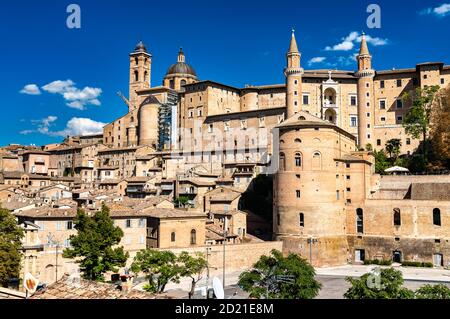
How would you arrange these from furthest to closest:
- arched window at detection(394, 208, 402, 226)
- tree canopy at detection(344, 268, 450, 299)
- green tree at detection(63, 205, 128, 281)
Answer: arched window at detection(394, 208, 402, 226), green tree at detection(63, 205, 128, 281), tree canopy at detection(344, 268, 450, 299)

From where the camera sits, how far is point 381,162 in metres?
67.2

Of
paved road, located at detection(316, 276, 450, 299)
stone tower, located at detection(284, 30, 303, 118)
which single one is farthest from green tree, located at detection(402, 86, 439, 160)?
paved road, located at detection(316, 276, 450, 299)

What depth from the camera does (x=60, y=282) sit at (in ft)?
55.6

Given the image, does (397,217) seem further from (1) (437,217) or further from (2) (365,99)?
(2) (365,99)

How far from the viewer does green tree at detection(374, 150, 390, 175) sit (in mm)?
64512

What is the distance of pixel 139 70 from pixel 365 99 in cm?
6018

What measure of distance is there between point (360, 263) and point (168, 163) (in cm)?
A: 4014

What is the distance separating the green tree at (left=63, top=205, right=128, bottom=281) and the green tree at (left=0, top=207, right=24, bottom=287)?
3682mm

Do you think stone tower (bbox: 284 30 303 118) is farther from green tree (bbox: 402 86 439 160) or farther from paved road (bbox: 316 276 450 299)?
paved road (bbox: 316 276 450 299)

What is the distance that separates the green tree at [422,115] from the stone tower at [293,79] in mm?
17515

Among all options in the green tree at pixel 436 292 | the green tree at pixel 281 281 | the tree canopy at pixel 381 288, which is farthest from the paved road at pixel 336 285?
the green tree at pixel 436 292

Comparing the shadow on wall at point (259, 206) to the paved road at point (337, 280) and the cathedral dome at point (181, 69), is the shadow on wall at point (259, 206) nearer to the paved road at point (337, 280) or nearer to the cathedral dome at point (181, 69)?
the paved road at point (337, 280)

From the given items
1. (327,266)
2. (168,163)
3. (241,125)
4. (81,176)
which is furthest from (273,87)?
(327,266)
